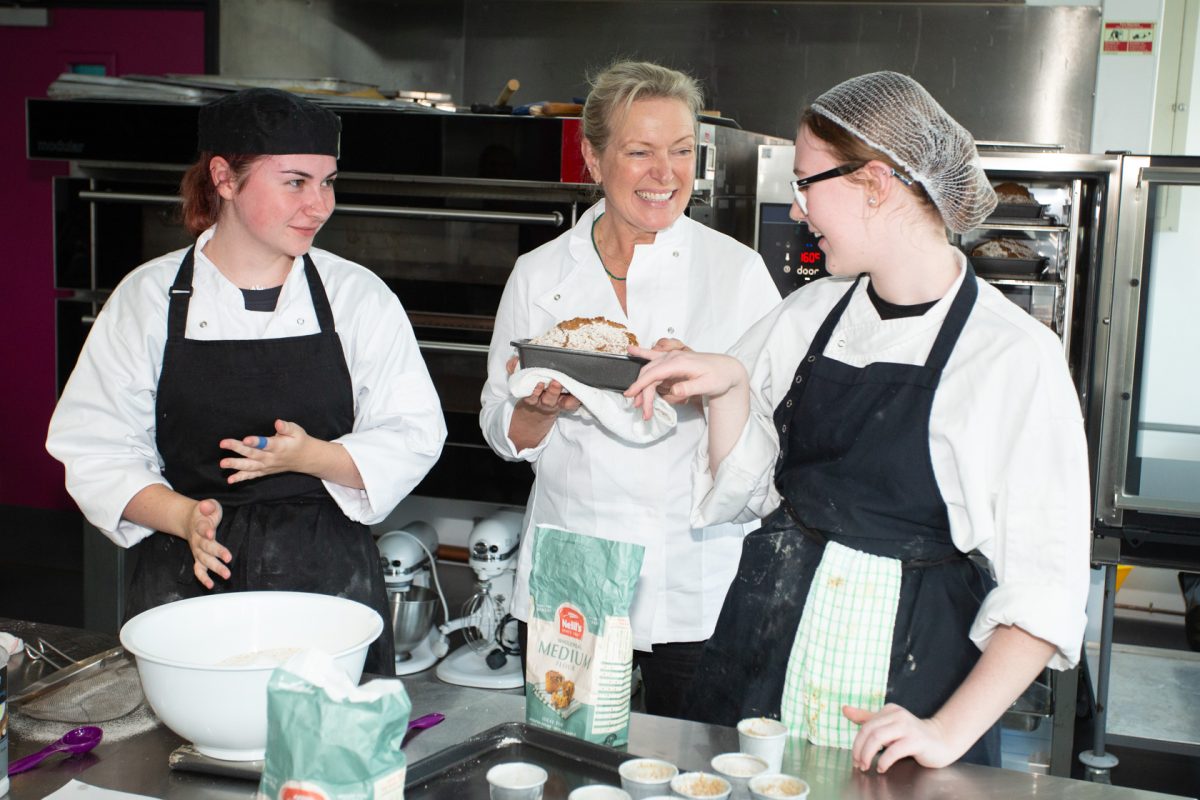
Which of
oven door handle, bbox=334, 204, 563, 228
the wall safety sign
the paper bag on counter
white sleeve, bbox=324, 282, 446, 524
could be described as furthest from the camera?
the wall safety sign

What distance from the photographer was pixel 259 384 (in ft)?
6.38

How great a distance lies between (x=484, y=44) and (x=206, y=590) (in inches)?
114

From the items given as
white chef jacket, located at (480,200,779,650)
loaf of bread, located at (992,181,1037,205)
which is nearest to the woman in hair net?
white chef jacket, located at (480,200,779,650)

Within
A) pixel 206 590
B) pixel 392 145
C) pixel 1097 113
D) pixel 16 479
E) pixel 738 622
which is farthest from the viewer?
pixel 16 479

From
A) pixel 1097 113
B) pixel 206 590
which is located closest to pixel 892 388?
pixel 206 590

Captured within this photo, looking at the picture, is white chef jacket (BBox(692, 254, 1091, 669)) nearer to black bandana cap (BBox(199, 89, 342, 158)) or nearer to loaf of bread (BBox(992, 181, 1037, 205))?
black bandana cap (BBox(199, 89, 342, 158))

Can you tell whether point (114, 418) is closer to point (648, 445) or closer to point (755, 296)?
point (648, 445)

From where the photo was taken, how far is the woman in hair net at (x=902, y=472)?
138 cm

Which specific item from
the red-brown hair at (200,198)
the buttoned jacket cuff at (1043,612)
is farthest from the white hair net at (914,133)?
the red-brown hair at (200,198)

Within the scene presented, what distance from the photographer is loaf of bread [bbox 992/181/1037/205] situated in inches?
130

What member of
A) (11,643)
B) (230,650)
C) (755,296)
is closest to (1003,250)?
(755,296)

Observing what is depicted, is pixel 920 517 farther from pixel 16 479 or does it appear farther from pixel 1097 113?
pixel 16 479

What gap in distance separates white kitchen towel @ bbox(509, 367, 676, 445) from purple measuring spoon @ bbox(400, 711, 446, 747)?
62 centimetres

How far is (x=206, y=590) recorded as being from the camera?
193 centimetres
